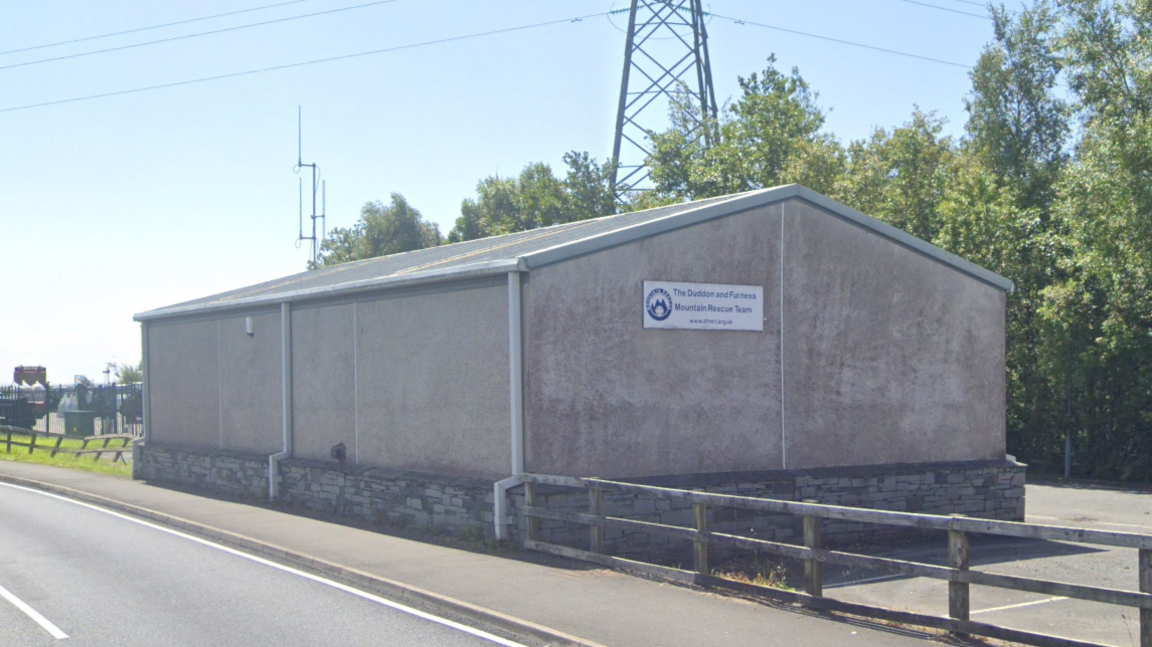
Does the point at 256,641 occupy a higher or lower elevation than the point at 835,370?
lower

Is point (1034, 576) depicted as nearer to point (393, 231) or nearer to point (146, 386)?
point (146, 386)

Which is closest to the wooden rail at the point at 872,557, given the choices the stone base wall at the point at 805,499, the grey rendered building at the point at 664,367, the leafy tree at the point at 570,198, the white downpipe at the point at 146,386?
the stone base wall at the point at 805,499

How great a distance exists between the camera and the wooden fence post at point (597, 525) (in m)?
11.2

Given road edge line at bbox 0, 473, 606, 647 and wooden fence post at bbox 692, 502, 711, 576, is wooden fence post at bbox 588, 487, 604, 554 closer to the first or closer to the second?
wooden fence post at bbox 692, 502, 711, 576

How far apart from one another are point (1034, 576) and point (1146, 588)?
19.0 feet

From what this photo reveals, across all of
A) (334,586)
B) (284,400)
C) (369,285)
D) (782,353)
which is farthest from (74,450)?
(782,353)

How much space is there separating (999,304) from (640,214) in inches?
226

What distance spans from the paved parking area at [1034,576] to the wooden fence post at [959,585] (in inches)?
70.0

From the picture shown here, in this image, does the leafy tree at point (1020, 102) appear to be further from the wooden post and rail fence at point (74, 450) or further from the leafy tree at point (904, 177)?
the wooden post and rail fence at point (74, 450)

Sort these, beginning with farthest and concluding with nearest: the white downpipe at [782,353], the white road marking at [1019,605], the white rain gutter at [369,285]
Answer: the white downpipe at [782,353] < the white rain gutter at [369,285] < the white road marking at [1019,605]

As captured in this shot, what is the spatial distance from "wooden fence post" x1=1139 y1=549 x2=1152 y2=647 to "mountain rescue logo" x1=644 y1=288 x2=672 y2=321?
7.33 metres

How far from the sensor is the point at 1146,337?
23234 mm

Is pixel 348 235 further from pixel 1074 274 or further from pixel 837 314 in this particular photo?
pixel 837 314

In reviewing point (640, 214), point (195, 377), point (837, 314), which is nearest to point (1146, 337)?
point (837, 314)
